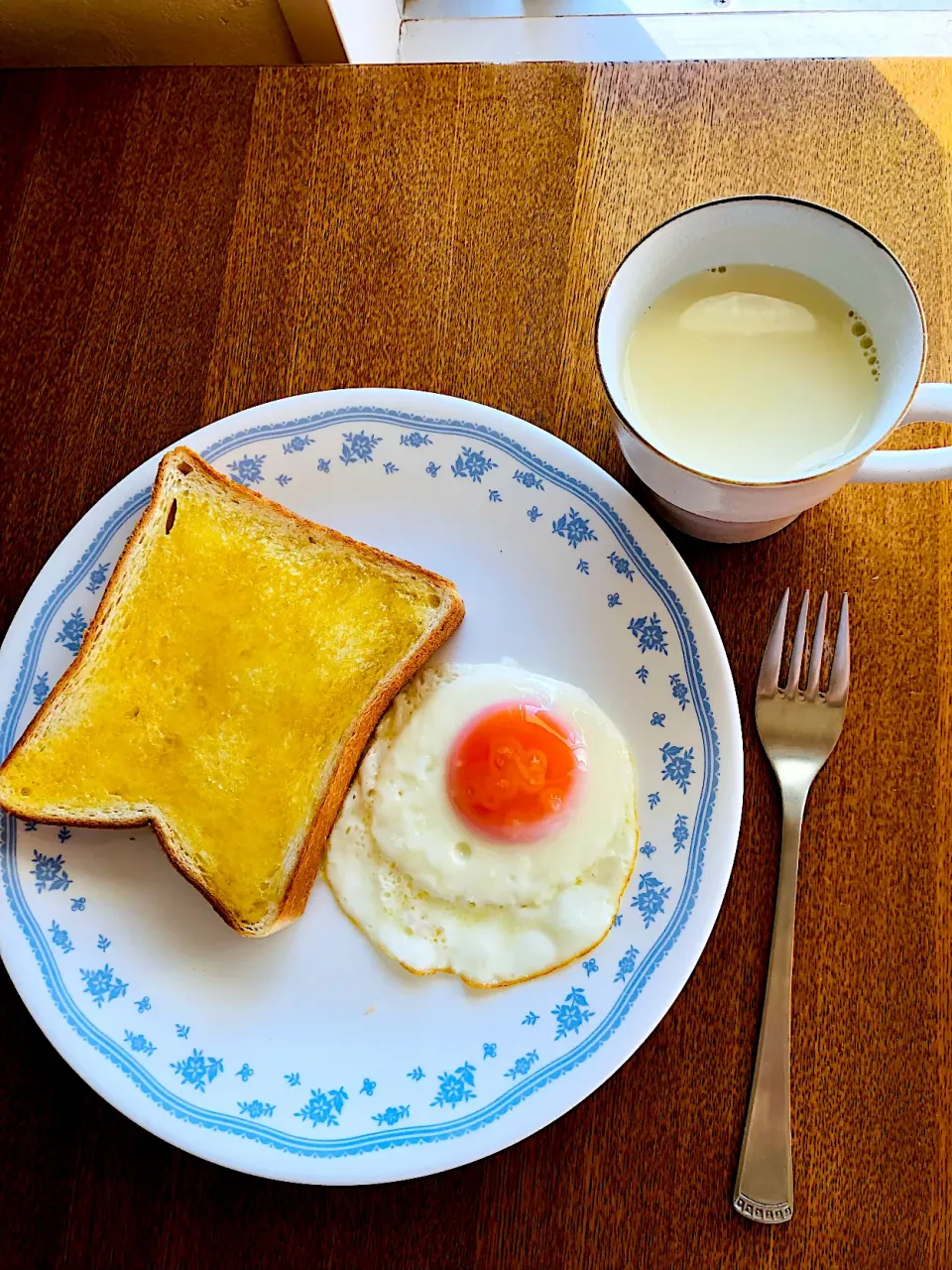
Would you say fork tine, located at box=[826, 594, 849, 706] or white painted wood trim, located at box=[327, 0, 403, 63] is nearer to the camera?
fork tine, located at box=[826, 594, 849, 706]

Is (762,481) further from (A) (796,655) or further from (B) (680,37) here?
(B) (680,37)

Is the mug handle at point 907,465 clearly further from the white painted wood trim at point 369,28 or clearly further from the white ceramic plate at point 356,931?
the white painted wood trim at point 369,28

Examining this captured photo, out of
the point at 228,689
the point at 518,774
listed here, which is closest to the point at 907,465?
the point at 518,774

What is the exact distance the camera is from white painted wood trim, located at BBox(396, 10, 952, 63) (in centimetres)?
217

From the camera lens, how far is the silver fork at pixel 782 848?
1375 mm

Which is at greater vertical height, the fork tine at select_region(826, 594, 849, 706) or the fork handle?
the fork tine at select_region(826, 594, 849, 706)

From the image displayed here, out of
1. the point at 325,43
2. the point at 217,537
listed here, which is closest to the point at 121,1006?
the point at 217,537

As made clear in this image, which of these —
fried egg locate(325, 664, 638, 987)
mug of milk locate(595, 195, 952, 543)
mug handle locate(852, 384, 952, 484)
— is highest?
mug of milk locate(595, 195, 952, 543)

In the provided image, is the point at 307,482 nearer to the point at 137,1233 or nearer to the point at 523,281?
the point at 523,281

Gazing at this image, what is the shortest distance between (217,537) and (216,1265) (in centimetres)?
112

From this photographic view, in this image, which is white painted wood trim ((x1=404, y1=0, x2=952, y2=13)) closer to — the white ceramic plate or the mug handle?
the white ceramic plate

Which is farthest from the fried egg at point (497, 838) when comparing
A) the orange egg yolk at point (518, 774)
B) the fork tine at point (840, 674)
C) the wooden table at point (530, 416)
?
the fork tine at point (840, 674)

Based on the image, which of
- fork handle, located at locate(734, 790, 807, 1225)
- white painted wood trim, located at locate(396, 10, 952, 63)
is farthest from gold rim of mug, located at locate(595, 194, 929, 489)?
white painted wood trim, located at locate(396, 10, 952, 63)

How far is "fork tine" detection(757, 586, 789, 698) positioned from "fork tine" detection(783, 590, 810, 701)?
0.7 inches
